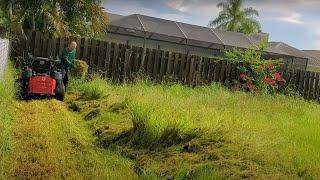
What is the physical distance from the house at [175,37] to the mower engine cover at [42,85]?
18.7 meters

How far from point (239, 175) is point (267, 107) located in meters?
5.96

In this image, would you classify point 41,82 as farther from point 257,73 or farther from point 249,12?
point 249,12

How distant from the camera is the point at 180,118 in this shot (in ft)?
25.5

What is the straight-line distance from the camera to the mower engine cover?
10.9 metres

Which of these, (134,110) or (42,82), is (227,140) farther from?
(42,82)

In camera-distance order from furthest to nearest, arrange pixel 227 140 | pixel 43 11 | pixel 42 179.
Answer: pixel 43 11 < pixel 227 140 < pixel 42 179

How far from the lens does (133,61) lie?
17.0 metres

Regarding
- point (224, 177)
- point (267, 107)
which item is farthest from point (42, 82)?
point (224, 177)

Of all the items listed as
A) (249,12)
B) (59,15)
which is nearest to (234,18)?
(249,12)

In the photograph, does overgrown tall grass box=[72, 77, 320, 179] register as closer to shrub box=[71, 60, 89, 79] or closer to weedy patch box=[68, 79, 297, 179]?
weedy patch box=[68, 79, 297, 179]

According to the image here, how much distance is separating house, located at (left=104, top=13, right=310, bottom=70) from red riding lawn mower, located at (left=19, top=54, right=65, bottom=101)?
1816 centimetres

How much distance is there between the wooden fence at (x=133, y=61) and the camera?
16.4 meters

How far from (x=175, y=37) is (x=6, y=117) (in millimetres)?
24894

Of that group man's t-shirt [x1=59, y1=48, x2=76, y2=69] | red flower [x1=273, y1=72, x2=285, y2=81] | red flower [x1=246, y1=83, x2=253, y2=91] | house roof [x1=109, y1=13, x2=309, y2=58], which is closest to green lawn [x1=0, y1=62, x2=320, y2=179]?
man's t-shirt [x1=59, y1=48, x2=76, y2=69]
